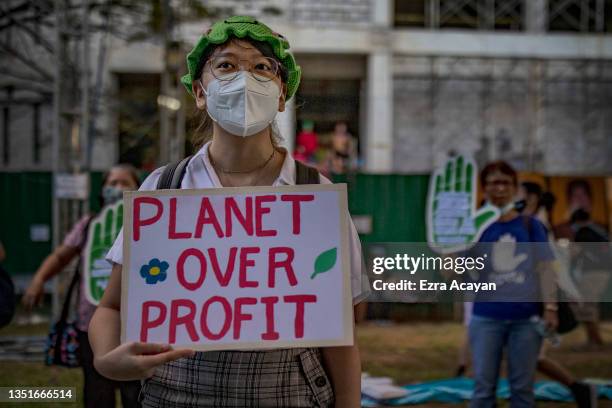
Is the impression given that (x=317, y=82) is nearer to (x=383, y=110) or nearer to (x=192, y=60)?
(x=383, y=110)

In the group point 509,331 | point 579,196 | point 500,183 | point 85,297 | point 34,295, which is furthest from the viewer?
point 579,196

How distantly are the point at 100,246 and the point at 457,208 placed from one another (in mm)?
3155

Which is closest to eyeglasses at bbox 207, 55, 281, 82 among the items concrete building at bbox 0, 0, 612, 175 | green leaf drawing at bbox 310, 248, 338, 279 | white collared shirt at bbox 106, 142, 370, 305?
white collared shirt at bbox 106, 142, 370, 305

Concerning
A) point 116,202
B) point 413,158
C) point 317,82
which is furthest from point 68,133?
point 413,158

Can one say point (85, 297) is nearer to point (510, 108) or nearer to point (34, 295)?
point (34, 295)

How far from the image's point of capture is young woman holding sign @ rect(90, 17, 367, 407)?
1.96 meters

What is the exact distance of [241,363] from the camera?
196cm

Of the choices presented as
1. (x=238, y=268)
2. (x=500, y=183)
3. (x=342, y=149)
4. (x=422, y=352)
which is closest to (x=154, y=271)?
(x=238, y=268)

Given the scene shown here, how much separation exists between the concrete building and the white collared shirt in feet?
46.3

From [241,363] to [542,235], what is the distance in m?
2.85

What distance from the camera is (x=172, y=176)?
6.75 ft

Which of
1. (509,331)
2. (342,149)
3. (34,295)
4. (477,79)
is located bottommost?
(509,331)

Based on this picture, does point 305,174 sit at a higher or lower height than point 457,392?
higher

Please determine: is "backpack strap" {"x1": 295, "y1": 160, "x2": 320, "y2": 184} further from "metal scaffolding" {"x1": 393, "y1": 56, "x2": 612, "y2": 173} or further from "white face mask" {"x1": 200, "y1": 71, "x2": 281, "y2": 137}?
"metal scaffolding" {"x1": 393, "y1": 56, "x2": 612, "y2": 173}
